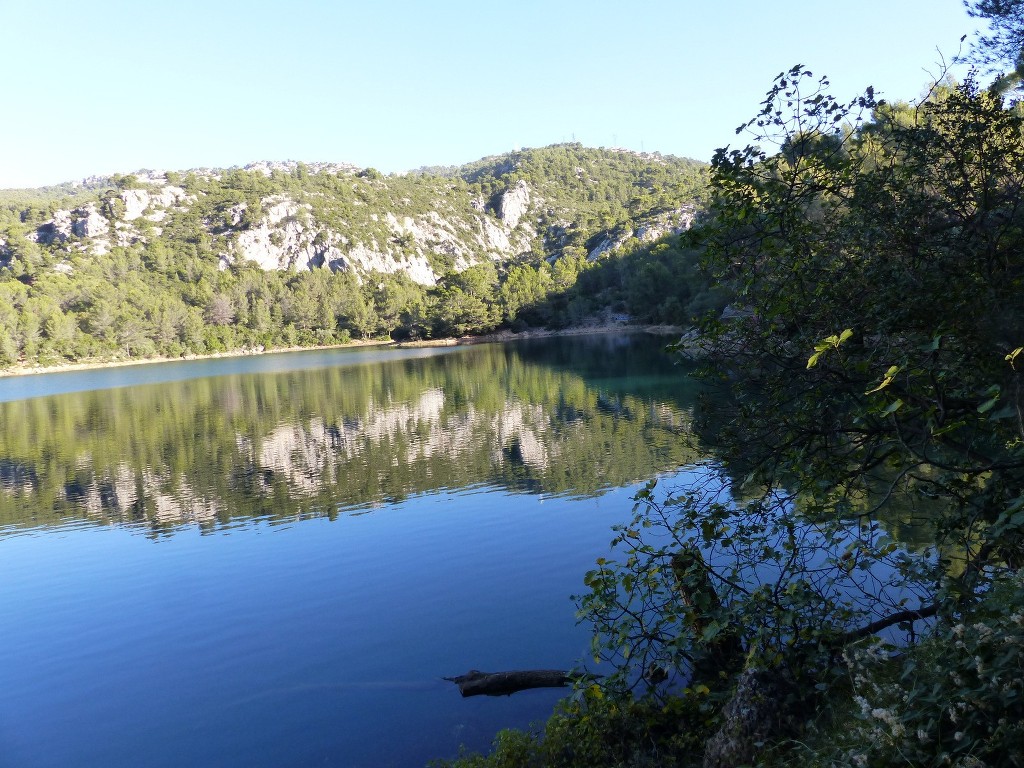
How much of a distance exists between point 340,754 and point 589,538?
816 cm

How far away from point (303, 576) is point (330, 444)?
17045 millimetres

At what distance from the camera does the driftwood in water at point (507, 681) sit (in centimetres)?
912

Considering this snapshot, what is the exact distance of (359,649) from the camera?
11570 mm

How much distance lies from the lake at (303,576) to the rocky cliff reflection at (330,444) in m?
0.18

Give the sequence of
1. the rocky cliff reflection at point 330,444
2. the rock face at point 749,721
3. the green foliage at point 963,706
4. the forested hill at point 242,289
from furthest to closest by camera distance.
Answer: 1. the forested hill at point 242,289
2. the rocky cliff reflection at point 330,444
3. the rock face at point 749,721
4. the green foliage at point 963,706

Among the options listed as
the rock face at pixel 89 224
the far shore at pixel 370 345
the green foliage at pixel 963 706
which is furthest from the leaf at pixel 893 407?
the rock face at pixel 89 224

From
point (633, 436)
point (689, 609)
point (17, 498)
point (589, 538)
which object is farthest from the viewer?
point (633, 436)

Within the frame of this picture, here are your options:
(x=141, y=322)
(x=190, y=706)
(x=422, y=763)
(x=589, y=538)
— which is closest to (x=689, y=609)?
(x=422, y=763)

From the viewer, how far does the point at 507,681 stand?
9.24 metres

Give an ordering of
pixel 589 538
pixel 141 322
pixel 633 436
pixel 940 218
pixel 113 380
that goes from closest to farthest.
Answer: pixel 940 218, pixel 589 538, pixel 633 436, pixel 113 380, pixel 141 322

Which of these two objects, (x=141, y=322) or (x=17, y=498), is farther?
(x=141, y=322)

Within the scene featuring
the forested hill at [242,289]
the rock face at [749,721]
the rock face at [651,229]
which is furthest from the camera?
the rock face at [651,229]

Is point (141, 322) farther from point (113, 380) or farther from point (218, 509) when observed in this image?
point (218, 509)

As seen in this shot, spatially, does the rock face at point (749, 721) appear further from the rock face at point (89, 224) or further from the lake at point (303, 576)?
the rock face at point (89, 224)
